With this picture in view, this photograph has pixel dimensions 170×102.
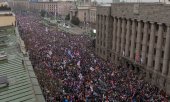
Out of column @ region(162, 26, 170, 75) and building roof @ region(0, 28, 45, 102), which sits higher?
building roof @ region(0, 28, 45, 102)

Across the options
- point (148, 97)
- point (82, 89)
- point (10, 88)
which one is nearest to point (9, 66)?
point (10, 88)

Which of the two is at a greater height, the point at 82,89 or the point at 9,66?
the point at 9,66

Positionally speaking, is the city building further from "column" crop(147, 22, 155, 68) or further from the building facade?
Result: "column" crop(147, 22, 155, 68)

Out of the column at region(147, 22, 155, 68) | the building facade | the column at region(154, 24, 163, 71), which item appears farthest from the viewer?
the column at region(147, 22, 155, 68)

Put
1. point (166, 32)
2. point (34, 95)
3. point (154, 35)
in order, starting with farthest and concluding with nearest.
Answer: point (154, 35), point (166, 32), point (34, 95)

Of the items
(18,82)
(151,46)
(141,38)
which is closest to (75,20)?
(141,38)

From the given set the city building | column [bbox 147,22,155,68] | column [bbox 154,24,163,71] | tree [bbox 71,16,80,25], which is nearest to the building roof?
column [bbox 154,24,163,71]

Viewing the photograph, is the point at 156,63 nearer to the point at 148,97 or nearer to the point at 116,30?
the point at 148,97

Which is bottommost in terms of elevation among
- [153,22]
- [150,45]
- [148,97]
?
[148,97]

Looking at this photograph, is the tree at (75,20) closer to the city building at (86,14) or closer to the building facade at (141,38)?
the city building at (86,14)
